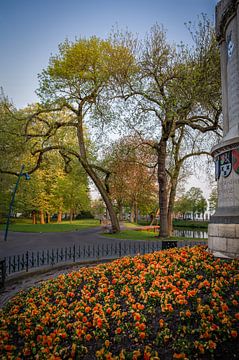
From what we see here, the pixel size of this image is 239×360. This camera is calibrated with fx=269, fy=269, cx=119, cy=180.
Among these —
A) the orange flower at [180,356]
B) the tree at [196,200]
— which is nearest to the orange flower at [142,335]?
the orange flower at [180,356]

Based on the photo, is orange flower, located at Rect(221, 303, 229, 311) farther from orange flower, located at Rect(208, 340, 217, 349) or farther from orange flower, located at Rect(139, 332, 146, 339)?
orange flower, located at Rect(139, 332, 146, 339)

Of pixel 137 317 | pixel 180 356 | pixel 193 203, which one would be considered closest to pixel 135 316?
pixel 137 317

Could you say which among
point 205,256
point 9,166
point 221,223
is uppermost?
point 9,166

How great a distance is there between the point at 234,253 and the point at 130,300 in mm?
3157

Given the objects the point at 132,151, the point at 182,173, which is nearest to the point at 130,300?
the point at 132,151

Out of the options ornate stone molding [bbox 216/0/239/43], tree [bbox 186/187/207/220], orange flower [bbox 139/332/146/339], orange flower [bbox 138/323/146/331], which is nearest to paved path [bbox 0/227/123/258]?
orange flower [bbox 138/323/146/331]

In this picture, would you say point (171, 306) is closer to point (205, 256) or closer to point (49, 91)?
point (205, 256)

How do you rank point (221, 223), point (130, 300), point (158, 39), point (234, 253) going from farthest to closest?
1. point (158, 39)
2. point (221, 223)
3. point (234, 253)
4. point (130, 300)

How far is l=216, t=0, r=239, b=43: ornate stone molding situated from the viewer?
8180 mm

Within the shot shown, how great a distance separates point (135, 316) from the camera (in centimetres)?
479

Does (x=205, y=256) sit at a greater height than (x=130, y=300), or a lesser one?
greater

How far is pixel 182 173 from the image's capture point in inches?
1378

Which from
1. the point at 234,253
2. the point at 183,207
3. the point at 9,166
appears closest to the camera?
the point at 234,253

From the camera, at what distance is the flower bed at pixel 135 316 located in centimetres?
412
